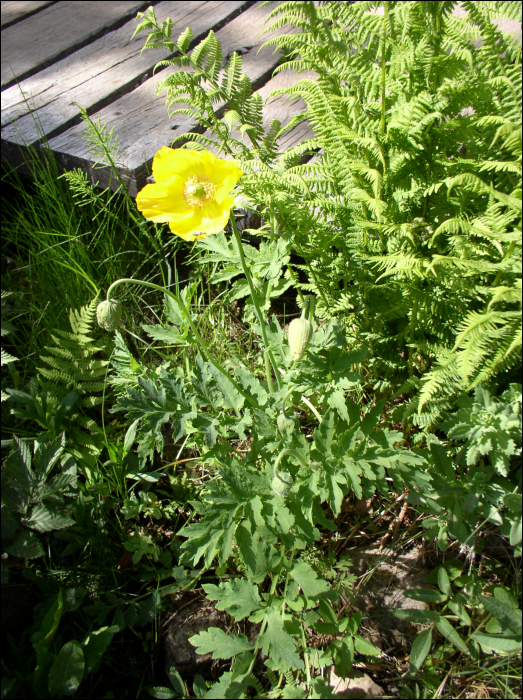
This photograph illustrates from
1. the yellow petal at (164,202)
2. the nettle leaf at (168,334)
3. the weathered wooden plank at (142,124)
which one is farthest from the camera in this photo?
the weathered wooden plank at (142,124)

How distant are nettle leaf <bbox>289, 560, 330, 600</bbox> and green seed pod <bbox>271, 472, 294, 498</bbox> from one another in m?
0.22

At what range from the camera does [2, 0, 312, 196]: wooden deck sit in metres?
3.06

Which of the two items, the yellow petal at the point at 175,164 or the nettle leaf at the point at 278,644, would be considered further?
the yellow petal at the point at 175,164

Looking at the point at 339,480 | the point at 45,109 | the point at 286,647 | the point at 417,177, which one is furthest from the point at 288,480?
the point at 45,109

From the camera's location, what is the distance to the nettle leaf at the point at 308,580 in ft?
4.82

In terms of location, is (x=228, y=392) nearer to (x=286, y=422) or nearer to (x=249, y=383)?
(x=249, y=383)

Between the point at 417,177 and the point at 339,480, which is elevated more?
the point at 417,177

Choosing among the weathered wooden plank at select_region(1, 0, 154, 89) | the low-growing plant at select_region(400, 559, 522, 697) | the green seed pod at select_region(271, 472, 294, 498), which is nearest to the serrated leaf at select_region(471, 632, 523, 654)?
the low-growing plant at select_region(400, 559, 522, 697)

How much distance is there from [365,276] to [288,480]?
0.80m

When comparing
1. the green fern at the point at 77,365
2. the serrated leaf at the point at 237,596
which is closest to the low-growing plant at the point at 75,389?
the green fern at the point at 77,365

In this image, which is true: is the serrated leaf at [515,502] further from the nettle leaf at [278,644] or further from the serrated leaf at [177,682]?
the serrated leaf at [177,682]

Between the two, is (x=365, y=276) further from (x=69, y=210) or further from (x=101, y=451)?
(x=69, y=210)

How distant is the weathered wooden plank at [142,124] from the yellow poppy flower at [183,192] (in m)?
1.26

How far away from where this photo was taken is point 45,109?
3438 mm
